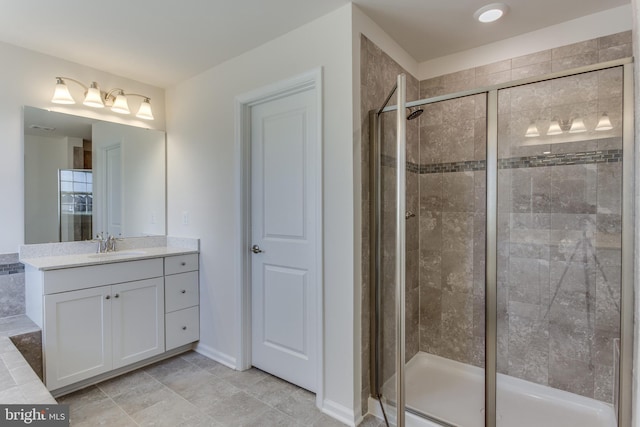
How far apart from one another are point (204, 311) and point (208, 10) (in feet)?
7.43

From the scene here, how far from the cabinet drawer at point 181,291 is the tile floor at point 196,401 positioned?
1.61 feet

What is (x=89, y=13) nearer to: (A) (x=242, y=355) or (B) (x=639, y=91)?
(A) (x=242, y=355)

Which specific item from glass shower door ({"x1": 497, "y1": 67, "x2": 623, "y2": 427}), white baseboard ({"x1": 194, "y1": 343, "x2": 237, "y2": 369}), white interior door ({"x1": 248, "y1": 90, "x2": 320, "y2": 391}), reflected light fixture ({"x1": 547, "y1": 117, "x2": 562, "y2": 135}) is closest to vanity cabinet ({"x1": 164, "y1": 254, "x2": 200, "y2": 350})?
white baseboard ({"x1": 194, "y1": 343, "x2": 237, "y2": 369})

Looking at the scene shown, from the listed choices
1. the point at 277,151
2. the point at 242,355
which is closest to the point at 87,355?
the point at 242,355

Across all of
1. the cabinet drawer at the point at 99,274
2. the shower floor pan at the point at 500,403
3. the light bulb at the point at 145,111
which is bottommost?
the shower floor pan at the point at 500,403

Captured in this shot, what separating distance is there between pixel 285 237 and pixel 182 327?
1.28 meters

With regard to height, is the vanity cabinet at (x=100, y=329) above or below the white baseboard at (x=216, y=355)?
above

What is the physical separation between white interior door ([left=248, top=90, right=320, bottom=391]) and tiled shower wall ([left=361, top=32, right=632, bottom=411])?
0.39 meters

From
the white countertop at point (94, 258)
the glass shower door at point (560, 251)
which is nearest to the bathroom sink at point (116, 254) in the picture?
the white countertop at point (94, 258)

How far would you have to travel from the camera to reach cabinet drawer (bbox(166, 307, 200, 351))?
8.59 feet

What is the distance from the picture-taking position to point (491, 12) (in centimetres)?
189

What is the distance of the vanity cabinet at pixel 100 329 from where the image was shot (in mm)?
2031

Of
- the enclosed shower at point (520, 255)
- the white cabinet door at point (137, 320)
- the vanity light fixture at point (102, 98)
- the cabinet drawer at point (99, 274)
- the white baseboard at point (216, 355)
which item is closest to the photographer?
the enclosed shower at point (520, 255)

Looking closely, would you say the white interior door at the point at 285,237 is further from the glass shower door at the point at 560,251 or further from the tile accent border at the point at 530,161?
the glass shower door at the point at 560,251
